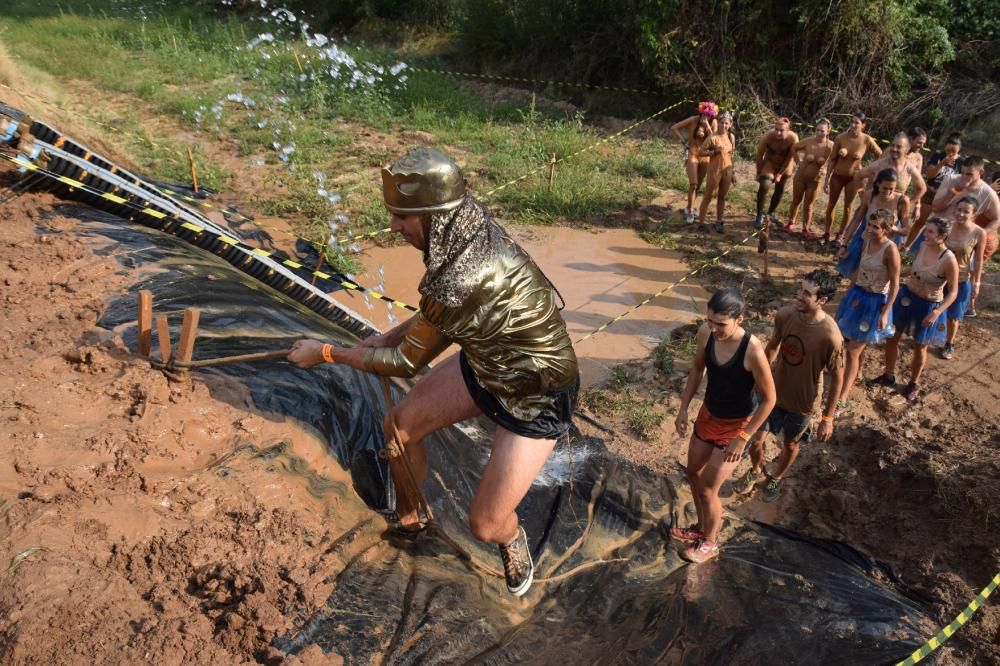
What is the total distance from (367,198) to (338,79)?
5.22 metres

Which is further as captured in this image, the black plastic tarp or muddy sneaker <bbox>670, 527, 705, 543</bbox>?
muddy sneaker <bbox>670, 527, 705, 543</bbox>

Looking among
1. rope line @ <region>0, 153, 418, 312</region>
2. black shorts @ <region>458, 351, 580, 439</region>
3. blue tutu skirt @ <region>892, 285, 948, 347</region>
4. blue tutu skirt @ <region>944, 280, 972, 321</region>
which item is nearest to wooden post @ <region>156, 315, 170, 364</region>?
black shorts @ <region>458, 351, 580, 439</region>

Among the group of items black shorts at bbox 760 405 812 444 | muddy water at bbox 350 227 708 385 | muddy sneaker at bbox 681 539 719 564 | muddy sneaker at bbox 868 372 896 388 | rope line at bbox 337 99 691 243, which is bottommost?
muddy water at bbox 350 227 708 385

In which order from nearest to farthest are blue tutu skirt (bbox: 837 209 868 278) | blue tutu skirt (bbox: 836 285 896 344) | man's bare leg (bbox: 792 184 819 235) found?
blue tutu skirt (bbox: 836 285 896 344)
blue tutu skirt (bbox: 837 209 868 278)
man's bare leg (bbox: 792 184 819 235)

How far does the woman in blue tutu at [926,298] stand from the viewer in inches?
206

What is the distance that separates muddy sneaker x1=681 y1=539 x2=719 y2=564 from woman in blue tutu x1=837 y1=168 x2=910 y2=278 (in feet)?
11.0

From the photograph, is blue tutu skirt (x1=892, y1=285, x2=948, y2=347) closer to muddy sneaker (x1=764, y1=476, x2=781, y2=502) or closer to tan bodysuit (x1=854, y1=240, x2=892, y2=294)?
tan bodysuit (x1=854, y1=240, x2=892, y2=294)

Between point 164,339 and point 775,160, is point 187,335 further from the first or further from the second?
point 775,160

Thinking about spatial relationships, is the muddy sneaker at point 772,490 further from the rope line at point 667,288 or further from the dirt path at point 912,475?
the rope line at point 667,288

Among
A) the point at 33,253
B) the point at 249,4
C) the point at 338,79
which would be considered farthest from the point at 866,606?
the point at 249,4

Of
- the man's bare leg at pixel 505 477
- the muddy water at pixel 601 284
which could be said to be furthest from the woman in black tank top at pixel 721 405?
the muddy water at pixel 601 284

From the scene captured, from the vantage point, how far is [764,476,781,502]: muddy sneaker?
475 centimetres

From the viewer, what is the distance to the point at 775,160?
8367 millimetres

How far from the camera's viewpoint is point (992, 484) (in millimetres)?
4375
